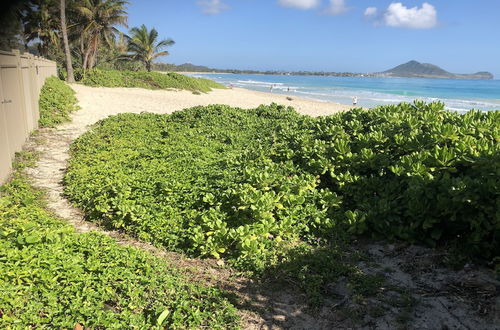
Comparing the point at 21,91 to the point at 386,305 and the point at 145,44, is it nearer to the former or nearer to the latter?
the point at 386,305

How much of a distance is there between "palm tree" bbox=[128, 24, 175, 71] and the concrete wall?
2774cm

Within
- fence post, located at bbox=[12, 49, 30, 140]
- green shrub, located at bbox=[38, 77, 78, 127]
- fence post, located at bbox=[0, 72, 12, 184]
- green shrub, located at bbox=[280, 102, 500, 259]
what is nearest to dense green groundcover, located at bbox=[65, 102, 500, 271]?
green shrub, located at bbox=[280, 102, 500, 259]

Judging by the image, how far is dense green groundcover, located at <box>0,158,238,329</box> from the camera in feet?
8.21

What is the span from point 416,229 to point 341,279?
1.07 m

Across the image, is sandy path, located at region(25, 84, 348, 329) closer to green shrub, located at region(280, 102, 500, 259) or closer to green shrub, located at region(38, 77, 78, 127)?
green shrub, located at region(38, 77, 78, 127)

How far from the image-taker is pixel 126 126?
8797mm

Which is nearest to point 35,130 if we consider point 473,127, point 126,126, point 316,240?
point 126,126

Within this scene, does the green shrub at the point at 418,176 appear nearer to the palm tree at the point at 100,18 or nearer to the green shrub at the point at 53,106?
the green shrub at the point at 53,106

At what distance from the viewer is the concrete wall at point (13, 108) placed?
222 inches

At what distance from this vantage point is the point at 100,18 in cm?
2781

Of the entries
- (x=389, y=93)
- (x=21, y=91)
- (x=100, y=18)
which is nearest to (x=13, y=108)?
(x=21, y=91)

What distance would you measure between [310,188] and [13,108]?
5469 millimetres

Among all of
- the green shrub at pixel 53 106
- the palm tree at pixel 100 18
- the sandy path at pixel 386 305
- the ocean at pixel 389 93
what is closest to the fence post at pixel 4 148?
the sandy path at pixel 386 305

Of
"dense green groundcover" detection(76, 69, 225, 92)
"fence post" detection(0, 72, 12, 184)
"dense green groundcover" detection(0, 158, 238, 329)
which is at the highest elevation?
"dense green groundcover" detection(76, 69, 225, 92)
